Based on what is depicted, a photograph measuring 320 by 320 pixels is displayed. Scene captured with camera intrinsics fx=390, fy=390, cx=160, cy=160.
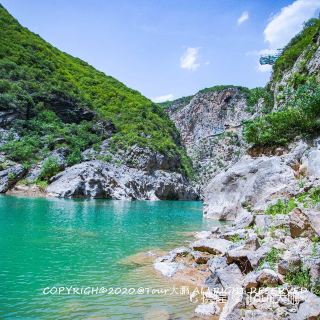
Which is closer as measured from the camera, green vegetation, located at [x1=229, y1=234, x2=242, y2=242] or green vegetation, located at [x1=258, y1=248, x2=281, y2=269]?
green vegetation, located at [x1=258, y1=248, x2=281, y2=269]

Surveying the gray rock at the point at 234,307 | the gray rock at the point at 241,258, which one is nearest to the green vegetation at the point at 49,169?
the gray rock at the point at 241,258

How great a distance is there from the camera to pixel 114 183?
8619cm

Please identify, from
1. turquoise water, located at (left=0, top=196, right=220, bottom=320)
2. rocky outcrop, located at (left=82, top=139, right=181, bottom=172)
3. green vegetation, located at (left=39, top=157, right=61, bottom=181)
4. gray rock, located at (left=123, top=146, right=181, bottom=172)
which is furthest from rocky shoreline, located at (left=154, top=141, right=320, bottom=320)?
gray rock, located at (left=123, top=146, right=181, bottom=172)

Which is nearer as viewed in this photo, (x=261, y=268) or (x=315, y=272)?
(x=315, y=272)

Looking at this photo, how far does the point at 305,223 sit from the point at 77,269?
10632mm

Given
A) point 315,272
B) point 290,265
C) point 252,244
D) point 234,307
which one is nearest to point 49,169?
point 252,244

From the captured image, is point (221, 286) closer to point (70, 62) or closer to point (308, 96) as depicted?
point (308, 96)

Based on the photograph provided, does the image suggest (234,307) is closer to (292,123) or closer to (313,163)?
(313,163)

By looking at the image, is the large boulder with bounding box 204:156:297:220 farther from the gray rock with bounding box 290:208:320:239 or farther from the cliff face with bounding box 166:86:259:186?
the cliff face with bounding box 166:86:259:186

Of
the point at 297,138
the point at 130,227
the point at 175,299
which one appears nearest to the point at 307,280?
the point at 175,299

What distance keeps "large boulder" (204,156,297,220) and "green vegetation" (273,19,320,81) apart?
28.8 metres

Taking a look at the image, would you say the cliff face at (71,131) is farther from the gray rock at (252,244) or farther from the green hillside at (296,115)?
the gray rock at (252,244)

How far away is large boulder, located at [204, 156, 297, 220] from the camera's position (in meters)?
36.7

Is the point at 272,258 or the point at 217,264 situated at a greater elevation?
the point at 272,258
